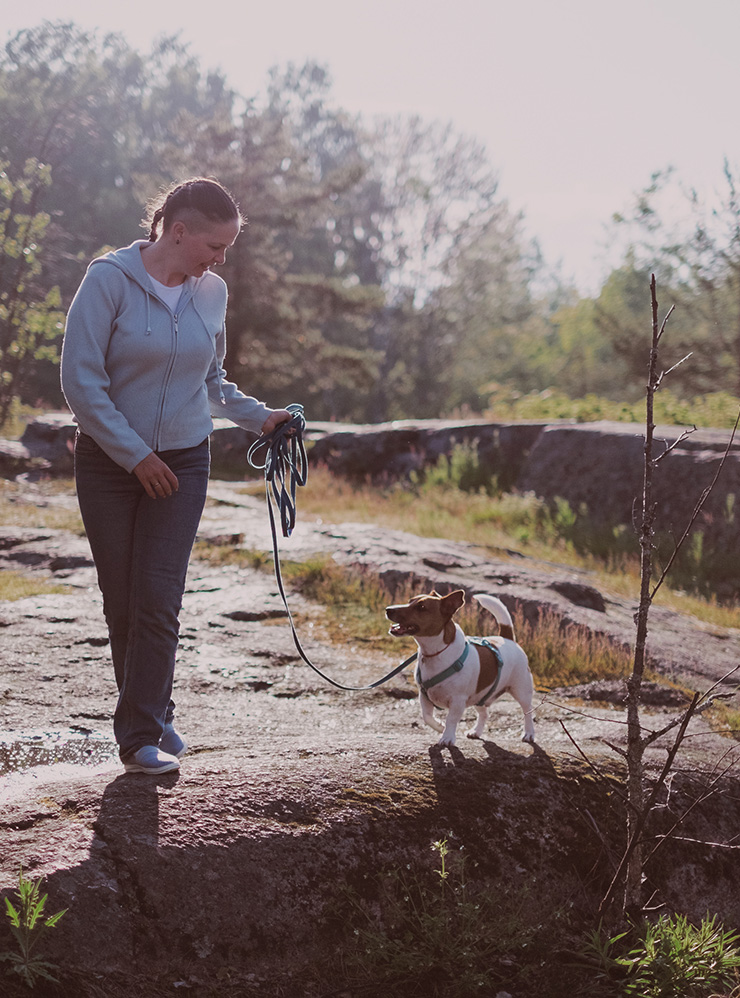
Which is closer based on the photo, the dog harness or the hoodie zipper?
the hoodie zipper

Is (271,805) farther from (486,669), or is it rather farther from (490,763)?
(486,669)

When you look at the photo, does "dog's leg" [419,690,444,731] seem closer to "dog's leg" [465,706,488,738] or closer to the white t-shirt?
"dog's leg" [465,706,488,738]

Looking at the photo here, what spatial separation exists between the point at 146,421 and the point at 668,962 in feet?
8.86

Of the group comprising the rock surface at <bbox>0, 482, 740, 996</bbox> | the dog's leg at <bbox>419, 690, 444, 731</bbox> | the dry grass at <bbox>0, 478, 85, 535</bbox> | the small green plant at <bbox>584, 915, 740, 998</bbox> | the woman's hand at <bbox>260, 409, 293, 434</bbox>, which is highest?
the woman's hand at <bbox>260, 409, 293, 434</bbox>

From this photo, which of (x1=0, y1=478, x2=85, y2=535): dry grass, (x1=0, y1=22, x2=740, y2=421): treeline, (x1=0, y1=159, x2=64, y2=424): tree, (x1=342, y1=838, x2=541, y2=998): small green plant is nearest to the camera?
(x1=342, y1=838, x2=541, y2=998): small green plant

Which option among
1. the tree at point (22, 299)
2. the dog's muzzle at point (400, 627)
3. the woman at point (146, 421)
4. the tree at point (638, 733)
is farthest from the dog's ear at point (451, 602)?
the tree at point (22, 299)

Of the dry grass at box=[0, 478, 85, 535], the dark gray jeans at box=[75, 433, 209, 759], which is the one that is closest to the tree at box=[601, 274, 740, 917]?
the dark gray jeans at box=[75, 433, 209, 759]

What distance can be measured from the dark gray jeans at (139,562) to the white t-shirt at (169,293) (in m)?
0.57

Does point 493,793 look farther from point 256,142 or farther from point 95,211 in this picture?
point 95,211

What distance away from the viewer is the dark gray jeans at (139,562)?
130 inches

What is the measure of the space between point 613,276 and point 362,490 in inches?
1142

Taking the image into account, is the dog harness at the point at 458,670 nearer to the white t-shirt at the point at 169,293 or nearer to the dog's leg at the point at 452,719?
the dog's leg at the point at 452,719

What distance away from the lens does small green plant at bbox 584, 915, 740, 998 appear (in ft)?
9.54

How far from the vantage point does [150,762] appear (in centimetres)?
330
